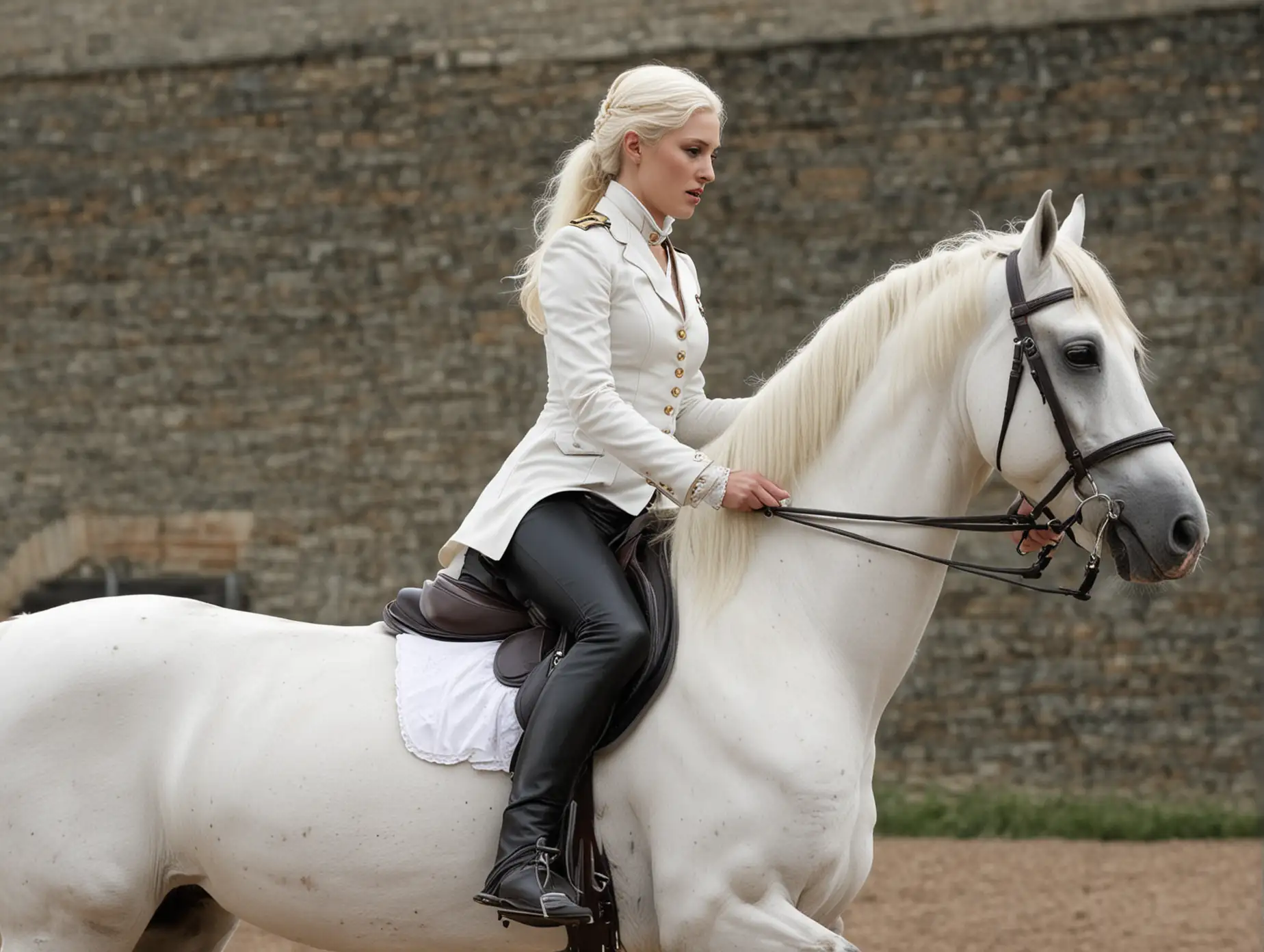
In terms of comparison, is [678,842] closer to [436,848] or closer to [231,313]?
[436,848]

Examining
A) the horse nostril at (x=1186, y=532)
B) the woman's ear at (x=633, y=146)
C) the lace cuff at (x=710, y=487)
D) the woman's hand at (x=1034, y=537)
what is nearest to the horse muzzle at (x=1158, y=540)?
the horse nostril at (x=1186, y=532)

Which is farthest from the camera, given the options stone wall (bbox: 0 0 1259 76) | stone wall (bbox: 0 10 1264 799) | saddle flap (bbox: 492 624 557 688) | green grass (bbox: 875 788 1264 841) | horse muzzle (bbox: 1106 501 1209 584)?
stone wall (bbox: 0 0 1259 76)

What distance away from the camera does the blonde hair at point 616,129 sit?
12.3ft

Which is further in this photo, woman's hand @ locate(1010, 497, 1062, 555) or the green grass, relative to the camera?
the green grass

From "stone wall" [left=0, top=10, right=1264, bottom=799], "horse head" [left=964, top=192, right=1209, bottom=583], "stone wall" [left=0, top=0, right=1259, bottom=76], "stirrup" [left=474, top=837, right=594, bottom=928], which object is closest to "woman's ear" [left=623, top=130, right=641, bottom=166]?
"horse head" [left=964, top=192, right=1209, bottom=583]

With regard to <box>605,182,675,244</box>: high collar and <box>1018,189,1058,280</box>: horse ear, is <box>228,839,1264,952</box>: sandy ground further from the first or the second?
<box>1018,189,1058,280</box>: horse ear

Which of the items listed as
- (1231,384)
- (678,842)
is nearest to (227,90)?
(1231,384)

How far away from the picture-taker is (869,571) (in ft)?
11.8

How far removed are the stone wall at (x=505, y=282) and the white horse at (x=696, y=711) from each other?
277 inches

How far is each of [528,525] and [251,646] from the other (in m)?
0.76

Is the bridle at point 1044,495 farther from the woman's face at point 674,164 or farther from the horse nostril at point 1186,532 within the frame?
the woman's face at point 674,164

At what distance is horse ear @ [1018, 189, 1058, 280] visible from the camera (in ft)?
11.0

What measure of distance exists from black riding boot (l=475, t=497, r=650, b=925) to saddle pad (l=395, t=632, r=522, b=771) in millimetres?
92

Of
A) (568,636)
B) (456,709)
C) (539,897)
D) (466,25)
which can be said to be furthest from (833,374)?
(466,25)
